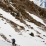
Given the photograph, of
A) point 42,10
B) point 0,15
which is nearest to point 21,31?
point 0,15

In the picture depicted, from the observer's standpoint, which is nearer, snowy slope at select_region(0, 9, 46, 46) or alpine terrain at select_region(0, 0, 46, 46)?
snowy slope at select_region(0, 9, 46, 46)

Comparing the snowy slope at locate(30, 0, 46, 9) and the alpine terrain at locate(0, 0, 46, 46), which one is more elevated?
the snowy slope at locate(30, 0, 46, 9)

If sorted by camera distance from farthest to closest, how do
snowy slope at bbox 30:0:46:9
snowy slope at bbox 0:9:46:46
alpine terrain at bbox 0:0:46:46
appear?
snowy slope at bbox 30:0:46:9 < alpine terrain at bbox 0:0:46:46 < snowy slope at bbox 0:9:46:46

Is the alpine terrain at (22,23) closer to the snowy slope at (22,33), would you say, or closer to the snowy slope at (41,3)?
the snowy slope at (22,33)

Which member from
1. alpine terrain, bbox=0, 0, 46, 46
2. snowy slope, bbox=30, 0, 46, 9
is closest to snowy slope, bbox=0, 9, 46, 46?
alpine terrain, bbox=0, 0, 46, 46

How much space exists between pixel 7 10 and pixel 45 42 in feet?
42.3

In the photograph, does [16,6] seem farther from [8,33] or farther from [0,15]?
[8,33]

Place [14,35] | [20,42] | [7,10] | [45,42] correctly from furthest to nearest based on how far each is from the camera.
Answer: [7,10], [45,42], [14,35], [20,42]

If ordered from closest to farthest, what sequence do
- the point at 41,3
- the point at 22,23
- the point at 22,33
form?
the point at 22,33, the point at 22,23, the point at 41,3

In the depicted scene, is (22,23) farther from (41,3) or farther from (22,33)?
(41,3)

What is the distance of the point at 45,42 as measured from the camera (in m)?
39.8

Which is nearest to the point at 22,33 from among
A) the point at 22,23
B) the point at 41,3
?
the point at 22,23

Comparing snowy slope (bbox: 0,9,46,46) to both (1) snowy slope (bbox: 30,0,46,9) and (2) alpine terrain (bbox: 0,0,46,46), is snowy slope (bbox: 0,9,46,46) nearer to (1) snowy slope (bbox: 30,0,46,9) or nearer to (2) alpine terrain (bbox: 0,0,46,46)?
(2) alpine terrain (bbox: 0,0,46,46)

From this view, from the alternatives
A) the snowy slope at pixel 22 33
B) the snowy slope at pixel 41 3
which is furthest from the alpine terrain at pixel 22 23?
the snowy slope at pixel 41 3
